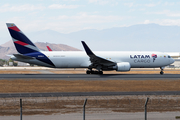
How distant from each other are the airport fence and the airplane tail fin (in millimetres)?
25980

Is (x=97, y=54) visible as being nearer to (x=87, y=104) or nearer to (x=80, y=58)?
(x=80, y=58)

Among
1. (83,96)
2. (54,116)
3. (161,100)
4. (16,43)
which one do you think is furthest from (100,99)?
(16,43)

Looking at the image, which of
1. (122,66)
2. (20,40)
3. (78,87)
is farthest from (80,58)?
(78,87)

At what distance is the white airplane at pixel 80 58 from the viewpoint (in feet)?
149

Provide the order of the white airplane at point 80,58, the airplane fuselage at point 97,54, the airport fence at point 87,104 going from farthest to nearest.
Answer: the airplane fuselage at point 97,54
the white airplane at point 80,58
the airport fence at point 87,104

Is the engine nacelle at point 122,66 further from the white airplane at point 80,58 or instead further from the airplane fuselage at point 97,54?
the airplane fuselage at point 97,54

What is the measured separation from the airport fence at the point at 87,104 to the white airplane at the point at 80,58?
876 inches

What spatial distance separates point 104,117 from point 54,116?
3122 millimetres

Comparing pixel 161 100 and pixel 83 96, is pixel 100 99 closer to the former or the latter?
pixel 83 96

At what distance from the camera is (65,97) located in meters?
22.7

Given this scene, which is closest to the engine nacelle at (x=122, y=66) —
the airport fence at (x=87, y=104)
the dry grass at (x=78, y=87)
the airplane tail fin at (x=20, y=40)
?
the dry grass at (x=78, y=87)

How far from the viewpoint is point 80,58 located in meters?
47.9

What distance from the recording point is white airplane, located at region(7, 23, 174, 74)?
45281 millimetres

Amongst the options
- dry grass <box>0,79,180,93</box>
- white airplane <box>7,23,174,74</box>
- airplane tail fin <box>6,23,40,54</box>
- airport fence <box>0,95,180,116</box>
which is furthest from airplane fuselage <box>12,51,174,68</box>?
airport fence <box>0,95,180,116</box>
